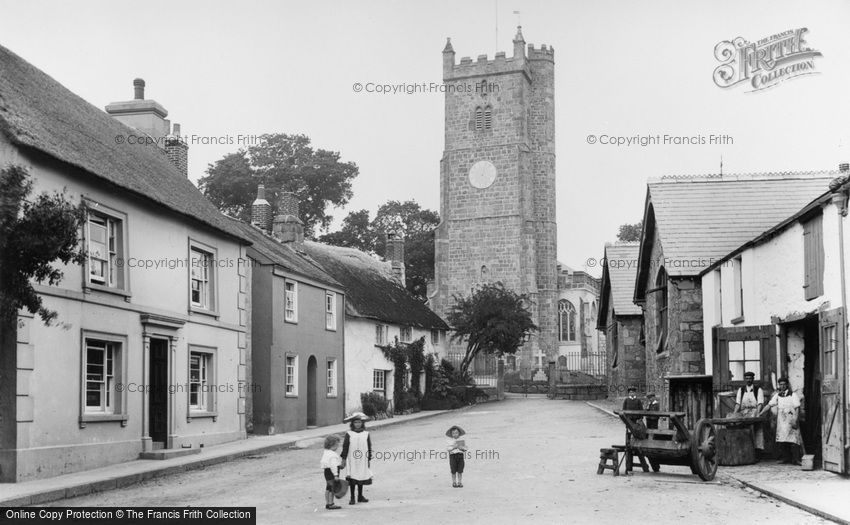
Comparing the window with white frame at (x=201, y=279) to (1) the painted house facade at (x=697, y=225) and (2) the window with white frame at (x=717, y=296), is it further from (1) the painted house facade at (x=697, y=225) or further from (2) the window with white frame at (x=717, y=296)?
(2) the window with white frame at (x=717, y=296)

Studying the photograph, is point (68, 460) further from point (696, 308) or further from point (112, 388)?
point (696, 308)

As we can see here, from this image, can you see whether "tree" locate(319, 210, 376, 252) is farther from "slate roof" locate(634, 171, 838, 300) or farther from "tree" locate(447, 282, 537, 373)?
"slate roof" locate(634, 171, 838, 300)

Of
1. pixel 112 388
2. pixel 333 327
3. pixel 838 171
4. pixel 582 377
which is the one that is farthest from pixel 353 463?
pixel 582 377

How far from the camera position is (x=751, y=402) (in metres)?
16.6

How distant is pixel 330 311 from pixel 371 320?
13.9ft

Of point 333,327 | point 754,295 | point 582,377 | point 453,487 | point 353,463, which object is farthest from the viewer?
point 582,377

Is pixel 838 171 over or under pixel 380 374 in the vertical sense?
over

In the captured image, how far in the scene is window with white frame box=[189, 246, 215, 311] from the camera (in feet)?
73.9

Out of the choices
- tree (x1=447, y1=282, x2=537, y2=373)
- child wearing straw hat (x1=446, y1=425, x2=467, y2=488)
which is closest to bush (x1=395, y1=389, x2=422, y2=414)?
tree (x1=447, y1=282, x2=537, y2=373)

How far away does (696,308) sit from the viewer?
2345cm

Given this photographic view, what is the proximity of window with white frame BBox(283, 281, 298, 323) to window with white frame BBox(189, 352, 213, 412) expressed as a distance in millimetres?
5559

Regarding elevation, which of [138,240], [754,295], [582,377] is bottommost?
[582,377]

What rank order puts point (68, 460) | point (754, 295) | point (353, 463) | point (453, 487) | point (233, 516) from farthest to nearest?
point (754, 295), point (68, 460), point (453, 487), point (353, 463), point (233, 516)

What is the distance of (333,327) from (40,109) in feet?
53.1
